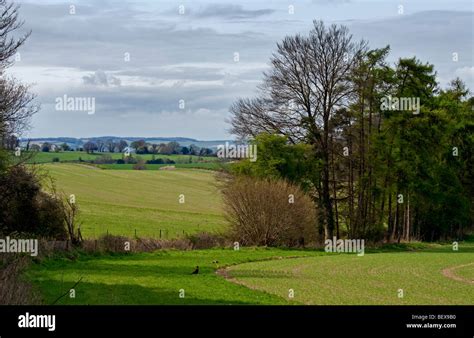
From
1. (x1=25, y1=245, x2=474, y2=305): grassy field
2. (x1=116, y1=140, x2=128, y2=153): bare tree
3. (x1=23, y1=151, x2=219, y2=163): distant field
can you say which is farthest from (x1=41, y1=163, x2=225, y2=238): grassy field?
(x1=25, y1=245, x2=474, y2=305): grassy field

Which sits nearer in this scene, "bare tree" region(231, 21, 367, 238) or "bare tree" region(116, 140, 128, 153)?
"bare tree" region(231, 21, 367, 238)

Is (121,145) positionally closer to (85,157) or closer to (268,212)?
(85,157)

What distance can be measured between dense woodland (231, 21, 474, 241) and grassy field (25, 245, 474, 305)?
10182 mm

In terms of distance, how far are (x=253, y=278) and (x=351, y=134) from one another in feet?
89.2

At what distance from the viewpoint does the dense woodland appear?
55.8 meters

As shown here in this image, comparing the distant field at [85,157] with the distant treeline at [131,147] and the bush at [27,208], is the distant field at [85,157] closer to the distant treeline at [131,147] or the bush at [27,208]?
the distant treeline at [131,147]

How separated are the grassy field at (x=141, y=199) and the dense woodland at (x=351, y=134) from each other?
22.0ft

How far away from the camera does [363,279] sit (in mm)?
33469

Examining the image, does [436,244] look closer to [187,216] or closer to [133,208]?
[187,216]

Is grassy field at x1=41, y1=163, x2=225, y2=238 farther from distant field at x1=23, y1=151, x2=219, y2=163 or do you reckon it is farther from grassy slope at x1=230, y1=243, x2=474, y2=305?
grassy slope at x1=230, y1=243, x2=474, y2=305

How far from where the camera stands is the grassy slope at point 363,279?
1046 inches

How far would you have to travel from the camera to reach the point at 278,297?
26.8 metres
